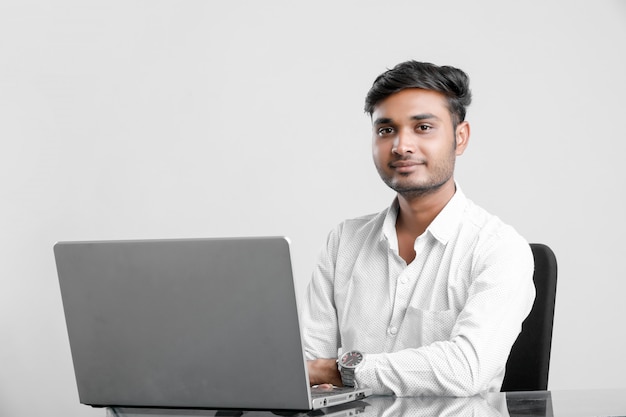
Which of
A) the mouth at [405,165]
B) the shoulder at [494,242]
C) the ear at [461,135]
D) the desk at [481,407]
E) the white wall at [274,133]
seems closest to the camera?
the desk at [481,407]

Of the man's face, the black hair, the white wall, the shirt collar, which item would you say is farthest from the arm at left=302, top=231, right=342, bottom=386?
the white wall

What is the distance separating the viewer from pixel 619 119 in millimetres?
3426

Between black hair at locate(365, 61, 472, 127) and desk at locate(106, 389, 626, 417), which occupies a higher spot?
black hair at locate(365, 61, 472, 127)

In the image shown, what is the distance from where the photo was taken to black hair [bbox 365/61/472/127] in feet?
7.31

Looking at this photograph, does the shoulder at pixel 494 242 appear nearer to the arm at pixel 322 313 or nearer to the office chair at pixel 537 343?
the office chair at pixel 537 343

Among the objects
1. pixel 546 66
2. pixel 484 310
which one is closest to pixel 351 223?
pixel 484 310

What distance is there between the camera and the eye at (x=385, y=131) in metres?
2.26

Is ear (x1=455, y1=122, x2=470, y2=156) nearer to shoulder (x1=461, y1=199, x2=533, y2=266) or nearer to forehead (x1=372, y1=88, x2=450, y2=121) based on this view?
forehead (x1=372, y1=88, x2=450, y2=121)

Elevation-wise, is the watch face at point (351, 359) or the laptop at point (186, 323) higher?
the laptop at point (186, 323)

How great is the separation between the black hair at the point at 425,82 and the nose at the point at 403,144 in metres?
0.12

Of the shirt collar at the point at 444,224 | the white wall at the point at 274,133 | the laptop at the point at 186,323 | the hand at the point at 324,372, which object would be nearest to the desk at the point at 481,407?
the laptop at the point at 186,323

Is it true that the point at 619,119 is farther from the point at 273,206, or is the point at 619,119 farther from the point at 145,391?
the point at 145,391

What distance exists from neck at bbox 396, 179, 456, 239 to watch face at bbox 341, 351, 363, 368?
0.48m

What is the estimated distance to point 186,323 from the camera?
149 centimetres
